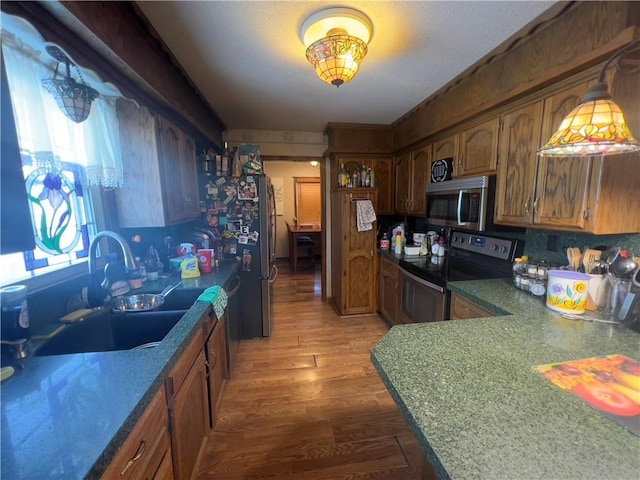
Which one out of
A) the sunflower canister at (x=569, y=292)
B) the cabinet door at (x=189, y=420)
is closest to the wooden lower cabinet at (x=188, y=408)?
the cabinet door at (x=189, y=420)

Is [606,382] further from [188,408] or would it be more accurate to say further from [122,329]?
[122,329]

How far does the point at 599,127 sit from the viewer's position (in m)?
0.95

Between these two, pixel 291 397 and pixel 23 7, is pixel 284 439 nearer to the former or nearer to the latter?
pixel 291 397

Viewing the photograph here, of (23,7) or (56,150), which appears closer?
(23,7)

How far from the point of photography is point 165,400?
987 mm

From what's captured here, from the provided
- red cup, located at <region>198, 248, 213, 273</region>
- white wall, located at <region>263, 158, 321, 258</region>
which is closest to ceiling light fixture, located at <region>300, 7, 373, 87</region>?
red cup, located at <region>198, 248, 213, 273</region>

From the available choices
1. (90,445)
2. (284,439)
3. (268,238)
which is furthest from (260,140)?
(90,445)

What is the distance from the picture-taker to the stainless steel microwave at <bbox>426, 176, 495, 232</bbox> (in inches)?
76.6

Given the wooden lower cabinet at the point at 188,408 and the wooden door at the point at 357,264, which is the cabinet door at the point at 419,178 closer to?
the wooden door at the point at 357,264

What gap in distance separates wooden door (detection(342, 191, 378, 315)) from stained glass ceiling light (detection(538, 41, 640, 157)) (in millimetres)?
2138

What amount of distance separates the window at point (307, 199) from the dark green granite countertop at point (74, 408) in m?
5.52

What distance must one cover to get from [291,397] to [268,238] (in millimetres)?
1424

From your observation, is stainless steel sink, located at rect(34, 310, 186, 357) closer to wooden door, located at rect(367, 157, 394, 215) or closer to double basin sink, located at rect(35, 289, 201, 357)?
double basin sink, located at rect(35, 289, 201, 357)

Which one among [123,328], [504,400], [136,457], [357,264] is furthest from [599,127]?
[357,264]
